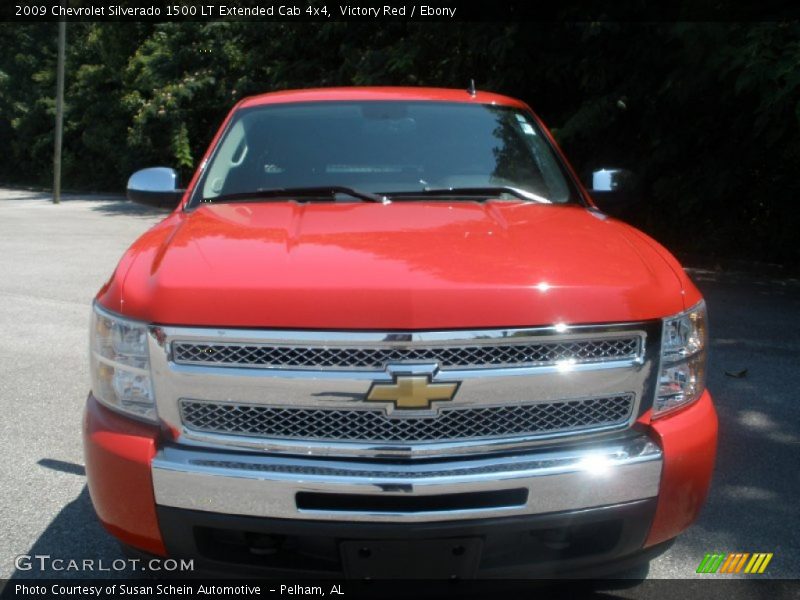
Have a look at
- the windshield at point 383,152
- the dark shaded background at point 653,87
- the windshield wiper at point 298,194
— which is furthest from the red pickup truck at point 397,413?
the dark shaded background at point 653,87

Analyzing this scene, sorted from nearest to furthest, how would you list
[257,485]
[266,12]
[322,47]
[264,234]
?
[257,485] → [264,234] → [322,47] → [266,12]

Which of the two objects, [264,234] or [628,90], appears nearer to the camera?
[264,234]

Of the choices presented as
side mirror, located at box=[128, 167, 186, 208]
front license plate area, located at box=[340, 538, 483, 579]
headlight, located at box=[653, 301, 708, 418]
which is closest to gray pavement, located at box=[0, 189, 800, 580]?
headlight, located at box=[653, 301, 708, 418]

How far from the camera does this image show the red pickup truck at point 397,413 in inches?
90.7

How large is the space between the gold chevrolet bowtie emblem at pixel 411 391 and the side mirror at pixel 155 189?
219 cm

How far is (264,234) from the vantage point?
2.84 m

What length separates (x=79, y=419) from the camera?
188 inches

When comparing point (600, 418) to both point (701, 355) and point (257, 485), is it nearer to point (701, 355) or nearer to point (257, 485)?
point (701, 355)

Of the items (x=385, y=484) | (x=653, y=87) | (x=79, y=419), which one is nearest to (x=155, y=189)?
(x=79, y=419)

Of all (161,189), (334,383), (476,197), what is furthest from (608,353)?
(161,189)

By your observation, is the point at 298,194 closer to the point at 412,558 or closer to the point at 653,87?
the point at 412,558

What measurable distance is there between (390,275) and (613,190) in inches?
85.3

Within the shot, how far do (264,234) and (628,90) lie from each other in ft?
24.9

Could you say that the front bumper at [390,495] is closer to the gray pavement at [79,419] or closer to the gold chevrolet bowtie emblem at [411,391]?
the gold chevrolet bowtie emblem at [411,391]
